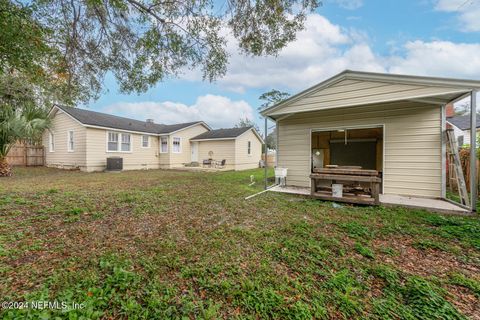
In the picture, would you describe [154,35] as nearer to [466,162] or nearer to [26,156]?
[466,162]

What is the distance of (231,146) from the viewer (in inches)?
618

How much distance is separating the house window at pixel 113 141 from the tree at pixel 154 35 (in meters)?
→ 8.66

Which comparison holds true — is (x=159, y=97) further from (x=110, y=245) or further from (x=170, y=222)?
(x=110, y=245)

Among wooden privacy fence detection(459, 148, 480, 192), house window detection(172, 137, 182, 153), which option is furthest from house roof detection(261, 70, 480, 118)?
house window detection(172, 137, 182, 153)

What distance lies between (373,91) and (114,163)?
13.4 m

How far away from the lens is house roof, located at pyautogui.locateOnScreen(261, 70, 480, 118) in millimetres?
4281

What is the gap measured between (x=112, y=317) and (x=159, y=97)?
5.23m

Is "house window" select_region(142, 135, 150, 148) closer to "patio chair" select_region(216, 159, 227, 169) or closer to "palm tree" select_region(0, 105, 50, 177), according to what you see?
"patio chair" select_region(216, 159, 227, 169)

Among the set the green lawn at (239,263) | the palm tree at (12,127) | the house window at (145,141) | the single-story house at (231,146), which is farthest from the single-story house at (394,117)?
the house window at (145,141)

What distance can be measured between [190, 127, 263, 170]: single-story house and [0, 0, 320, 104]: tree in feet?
33.9

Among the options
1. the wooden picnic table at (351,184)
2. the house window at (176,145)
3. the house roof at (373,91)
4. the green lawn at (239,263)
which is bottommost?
the green lawn at (239,263)

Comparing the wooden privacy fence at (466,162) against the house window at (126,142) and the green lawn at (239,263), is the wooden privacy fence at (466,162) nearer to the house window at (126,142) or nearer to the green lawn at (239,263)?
the green lawn at (239,263)

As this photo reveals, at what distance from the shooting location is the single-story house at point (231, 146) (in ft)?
51.4

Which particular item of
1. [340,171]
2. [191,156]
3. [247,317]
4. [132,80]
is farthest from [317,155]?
[191,156]
